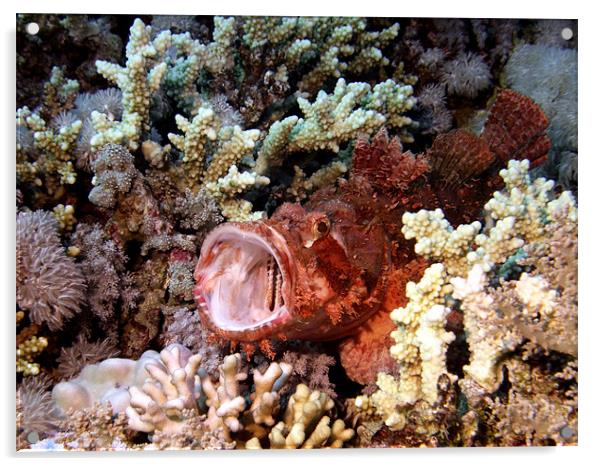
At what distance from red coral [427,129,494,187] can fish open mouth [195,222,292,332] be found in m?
1.09

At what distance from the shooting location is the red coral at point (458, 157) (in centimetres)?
272

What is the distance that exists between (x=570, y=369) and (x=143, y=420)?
2.00 meters

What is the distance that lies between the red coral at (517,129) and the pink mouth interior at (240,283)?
141 centimetres

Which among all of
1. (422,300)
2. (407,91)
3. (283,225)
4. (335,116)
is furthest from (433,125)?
(283,225)

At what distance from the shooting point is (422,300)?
2.29 metres

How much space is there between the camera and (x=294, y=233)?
206 centimetres

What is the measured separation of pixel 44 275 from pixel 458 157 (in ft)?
7.18

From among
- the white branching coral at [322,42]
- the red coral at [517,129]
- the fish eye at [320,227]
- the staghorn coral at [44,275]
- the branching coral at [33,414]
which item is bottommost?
the branching coral at [33,414]

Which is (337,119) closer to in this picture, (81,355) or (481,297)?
(481,297)

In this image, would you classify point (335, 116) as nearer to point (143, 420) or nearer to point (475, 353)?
point (475, 353)

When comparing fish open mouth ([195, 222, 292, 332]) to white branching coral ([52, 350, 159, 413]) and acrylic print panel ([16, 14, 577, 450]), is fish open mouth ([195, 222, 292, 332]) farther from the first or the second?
white branching coral ([52, 350, 159, 413])

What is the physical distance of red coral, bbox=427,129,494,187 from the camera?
272cm

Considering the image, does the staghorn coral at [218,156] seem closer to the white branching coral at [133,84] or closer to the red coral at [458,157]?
the white branching coral at [133,84]

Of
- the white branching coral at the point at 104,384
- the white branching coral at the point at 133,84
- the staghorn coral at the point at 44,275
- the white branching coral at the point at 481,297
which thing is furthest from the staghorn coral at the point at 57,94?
the white branching coral at the point at 481,297
